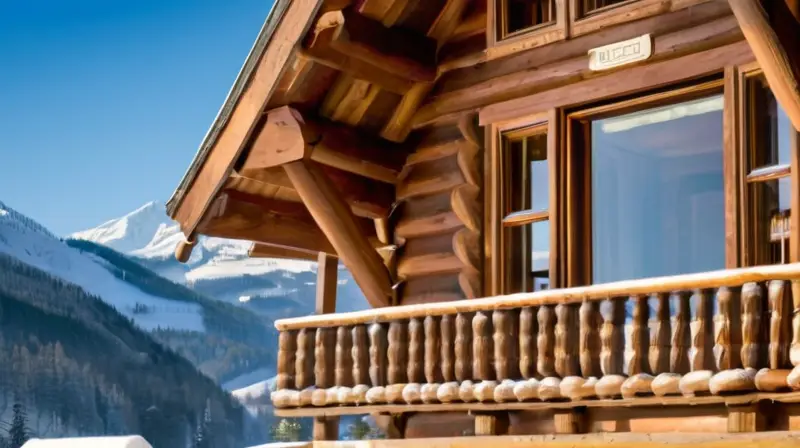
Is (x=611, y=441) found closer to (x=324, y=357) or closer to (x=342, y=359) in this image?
(x=342, y=359)

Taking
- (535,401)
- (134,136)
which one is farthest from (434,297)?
(134,136)

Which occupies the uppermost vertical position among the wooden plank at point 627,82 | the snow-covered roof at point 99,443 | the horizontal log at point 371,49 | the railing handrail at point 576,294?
the horizontal log at point 371,49

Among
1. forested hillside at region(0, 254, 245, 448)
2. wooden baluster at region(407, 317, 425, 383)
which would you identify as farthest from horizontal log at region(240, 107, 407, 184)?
forested hillside at region(0, 254, 245, 448)

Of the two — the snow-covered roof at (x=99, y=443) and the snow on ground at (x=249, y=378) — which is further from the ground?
the snow on ground at (x=249, y=378)

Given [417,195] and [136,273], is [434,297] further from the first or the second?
[136,273]

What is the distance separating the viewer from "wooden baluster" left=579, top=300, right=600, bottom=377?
9.93 meters

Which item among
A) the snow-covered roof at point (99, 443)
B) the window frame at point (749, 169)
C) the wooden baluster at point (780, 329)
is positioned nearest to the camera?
the wooden baluster at point (780, 329)

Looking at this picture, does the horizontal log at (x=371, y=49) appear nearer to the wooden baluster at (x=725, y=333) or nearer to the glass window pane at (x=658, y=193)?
the glass window pane at (x=658, y=193)

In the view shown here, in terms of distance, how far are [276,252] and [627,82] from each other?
5.27m

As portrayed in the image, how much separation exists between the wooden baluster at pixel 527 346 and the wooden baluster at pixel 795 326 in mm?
2095

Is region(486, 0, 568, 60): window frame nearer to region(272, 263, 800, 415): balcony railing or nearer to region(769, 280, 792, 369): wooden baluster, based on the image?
region(272, 263, 800, 415): balcony railing

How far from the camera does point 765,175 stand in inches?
407

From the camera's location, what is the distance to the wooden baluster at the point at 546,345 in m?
10.2

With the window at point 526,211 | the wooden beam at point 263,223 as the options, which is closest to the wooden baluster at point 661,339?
the window at point 526,211
